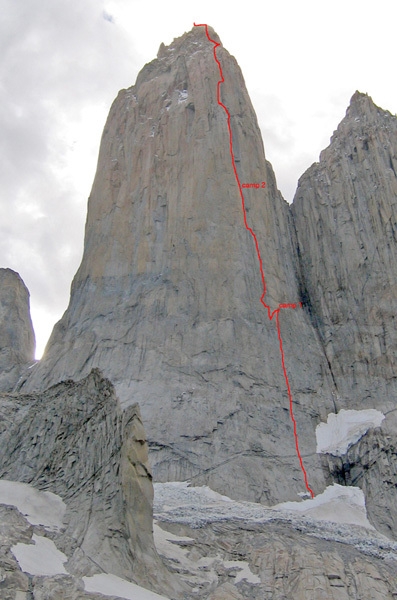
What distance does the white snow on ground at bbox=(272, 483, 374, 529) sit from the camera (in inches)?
1002

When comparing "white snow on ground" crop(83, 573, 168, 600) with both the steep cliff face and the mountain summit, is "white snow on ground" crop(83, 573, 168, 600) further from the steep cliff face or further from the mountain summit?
the steep cliff face

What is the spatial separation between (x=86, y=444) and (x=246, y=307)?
12952mm

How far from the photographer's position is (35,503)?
2020 centimetres

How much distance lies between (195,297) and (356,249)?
9.29 metres

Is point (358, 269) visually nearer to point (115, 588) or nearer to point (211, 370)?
point (211, 370)

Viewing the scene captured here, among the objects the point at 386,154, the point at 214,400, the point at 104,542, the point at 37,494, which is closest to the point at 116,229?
the point at 214,400

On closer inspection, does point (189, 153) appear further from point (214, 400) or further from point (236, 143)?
point (214, 400)

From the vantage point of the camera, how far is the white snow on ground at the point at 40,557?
15766mm

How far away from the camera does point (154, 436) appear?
28328 millimetres

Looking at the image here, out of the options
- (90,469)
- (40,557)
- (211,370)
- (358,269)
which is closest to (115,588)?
(40,557)

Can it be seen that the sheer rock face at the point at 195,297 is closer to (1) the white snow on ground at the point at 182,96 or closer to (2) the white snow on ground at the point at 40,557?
(1) the white snow on ground at the point at 182,96

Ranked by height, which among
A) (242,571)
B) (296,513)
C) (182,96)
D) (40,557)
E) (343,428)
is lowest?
(40,557)

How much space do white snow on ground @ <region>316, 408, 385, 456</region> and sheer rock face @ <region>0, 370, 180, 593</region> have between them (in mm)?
10301

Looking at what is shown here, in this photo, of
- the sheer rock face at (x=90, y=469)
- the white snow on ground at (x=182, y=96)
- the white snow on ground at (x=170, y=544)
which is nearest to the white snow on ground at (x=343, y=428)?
the white snow on ground at (x=170, y=544)
